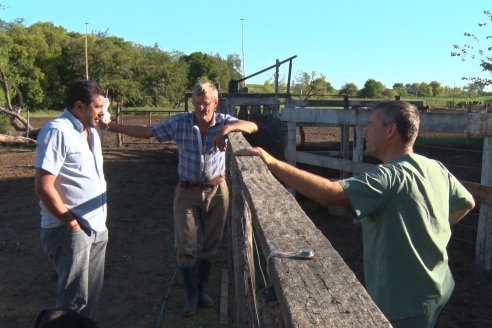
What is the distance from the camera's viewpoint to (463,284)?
5.57 m

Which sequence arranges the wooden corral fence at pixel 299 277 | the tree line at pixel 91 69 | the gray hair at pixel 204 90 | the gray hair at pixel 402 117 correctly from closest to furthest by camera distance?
the wooden corral fence at pixel 299 277, the gray hair at pixel 402 117, the gray hair at pixel 204 90, the tree line at pixel 91 69

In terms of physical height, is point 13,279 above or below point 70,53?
below

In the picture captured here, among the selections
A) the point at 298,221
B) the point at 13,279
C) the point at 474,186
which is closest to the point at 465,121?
the point at 474,186

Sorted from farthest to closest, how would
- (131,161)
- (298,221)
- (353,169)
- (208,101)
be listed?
(131,161)
(353,169)
(208,101)
(298,221)

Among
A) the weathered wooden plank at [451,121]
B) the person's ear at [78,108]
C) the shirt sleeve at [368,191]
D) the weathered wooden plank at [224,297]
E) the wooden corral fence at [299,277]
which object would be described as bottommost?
the weathered wooden plank at [224,297]

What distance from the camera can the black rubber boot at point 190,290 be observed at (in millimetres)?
4797

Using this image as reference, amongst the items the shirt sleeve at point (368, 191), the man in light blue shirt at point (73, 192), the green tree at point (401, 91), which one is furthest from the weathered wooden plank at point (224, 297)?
the green tree at point (401, 91)

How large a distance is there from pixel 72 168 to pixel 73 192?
0.14 meters

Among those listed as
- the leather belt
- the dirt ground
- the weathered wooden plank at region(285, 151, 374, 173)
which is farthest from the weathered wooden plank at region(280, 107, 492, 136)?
the leather belt

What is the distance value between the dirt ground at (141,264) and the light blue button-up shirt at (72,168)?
58.6 inches

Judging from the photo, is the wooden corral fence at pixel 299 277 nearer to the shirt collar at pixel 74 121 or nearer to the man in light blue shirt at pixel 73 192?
the man in light blue shirt at pixel 73 192

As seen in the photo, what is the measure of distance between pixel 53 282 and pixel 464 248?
14.3 ft

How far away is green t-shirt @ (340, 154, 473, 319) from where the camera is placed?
220cm

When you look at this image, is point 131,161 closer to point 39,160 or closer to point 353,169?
point 353,169
